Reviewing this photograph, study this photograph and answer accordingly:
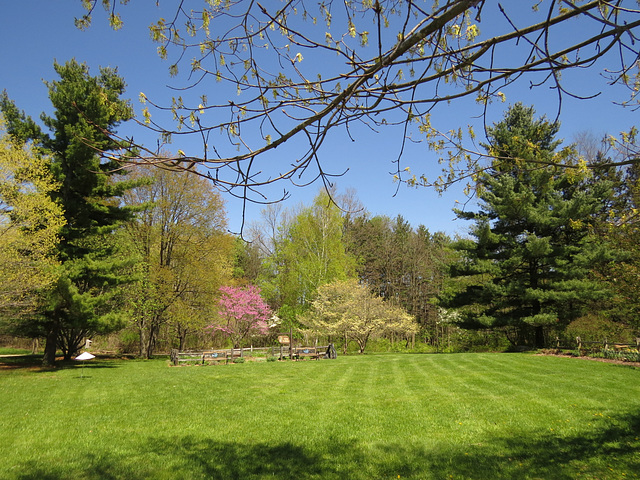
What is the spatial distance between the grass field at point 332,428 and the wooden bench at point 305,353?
915 cm

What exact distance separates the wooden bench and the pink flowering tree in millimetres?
7107

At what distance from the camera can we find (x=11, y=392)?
9773 mm

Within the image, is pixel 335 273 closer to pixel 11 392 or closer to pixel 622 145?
pixel 11 392

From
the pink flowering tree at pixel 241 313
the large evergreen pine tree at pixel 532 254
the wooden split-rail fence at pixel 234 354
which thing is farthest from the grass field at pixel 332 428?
the pink flowering tree at pixel 241 313

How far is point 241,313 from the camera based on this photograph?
26.7m

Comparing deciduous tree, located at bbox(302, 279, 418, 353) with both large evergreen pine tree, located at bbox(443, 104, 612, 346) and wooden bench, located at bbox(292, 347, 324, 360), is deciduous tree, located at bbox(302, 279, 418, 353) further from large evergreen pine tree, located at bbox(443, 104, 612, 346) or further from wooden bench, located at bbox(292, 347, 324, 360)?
large evergreen pine tree, located at bbox(443, 104, 612, 346)

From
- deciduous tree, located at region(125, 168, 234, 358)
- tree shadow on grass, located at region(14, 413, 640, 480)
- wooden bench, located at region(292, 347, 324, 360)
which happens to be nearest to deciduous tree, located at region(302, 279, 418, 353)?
wooden bench, located at region(292, 347, 324, 360)

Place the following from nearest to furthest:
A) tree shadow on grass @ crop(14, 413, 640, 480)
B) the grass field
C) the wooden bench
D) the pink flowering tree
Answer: tree shadow on grass @ crop(14, 413, 640, 480), the grass field, the wooden bench, the pink flowering tree

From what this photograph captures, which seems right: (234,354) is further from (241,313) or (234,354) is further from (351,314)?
(351,314)

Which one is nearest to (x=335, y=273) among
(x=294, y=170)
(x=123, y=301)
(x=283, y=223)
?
(x=283, y=223)

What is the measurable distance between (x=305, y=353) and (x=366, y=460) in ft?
52.6

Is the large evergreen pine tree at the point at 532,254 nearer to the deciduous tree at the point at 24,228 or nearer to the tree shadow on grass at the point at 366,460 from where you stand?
the tree shadow on grass at the point at 366,460

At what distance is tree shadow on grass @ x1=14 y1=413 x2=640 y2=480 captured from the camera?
429cm

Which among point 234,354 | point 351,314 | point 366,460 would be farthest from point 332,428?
point 351,314
